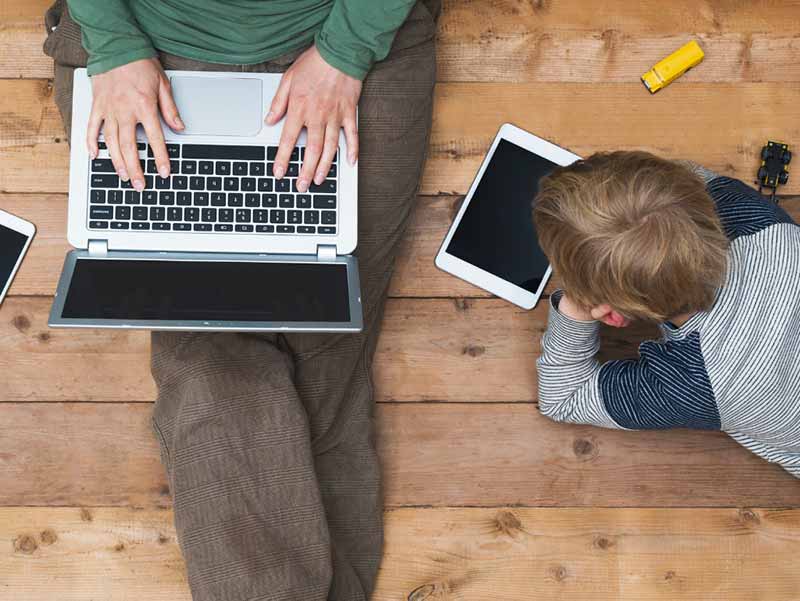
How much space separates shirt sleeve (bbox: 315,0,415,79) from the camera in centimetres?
97

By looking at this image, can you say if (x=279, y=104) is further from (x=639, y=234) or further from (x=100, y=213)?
(x=639, y=234)

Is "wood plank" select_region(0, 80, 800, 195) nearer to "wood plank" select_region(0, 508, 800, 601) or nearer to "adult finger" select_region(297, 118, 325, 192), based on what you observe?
"adult finger" select_region(297, 118, 325, 192)

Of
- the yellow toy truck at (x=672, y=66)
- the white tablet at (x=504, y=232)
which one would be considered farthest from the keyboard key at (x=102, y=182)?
the yellow toy truck at (x=672, y=66)

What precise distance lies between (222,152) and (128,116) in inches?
4.7

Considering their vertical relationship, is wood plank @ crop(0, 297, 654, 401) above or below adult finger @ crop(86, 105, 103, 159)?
below

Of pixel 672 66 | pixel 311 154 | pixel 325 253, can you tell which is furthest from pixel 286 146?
pixel 672 66

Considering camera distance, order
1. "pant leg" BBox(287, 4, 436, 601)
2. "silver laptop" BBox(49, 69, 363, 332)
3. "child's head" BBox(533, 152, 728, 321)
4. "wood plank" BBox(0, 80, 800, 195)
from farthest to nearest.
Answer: "wood plank" BBox(0, 80, 800, 195)
"pant leg" BBox(287, 4, 436, 601)
"silver laptop" BBox(49, 69, 363, 332)
"child's head" BBox(533, 152, 728, 321)

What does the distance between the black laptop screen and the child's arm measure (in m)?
0.33

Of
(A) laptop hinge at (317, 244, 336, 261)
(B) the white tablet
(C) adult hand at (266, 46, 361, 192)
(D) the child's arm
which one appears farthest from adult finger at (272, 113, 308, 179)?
(D) the child's arm

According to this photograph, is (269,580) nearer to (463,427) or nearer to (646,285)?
(463,427)

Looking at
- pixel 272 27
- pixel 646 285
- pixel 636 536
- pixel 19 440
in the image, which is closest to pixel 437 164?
pixel 272 27

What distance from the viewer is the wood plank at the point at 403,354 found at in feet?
3.78

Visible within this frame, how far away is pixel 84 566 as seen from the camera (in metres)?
1.12

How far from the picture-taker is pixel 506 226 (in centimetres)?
117
